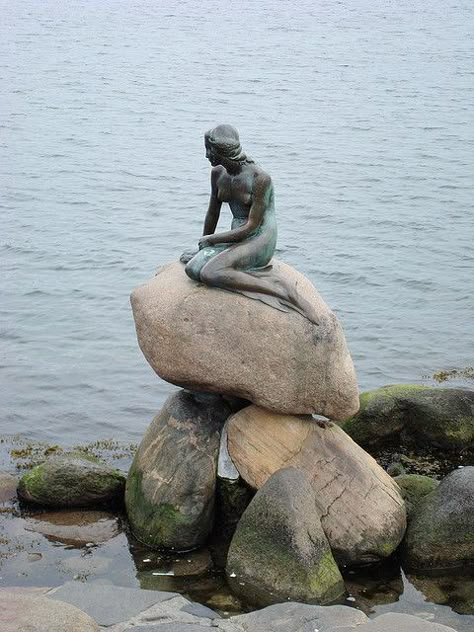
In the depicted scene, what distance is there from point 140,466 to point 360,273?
12039 millimetres

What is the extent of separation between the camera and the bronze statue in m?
13.1

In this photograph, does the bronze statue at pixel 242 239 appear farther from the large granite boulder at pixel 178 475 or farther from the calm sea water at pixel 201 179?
the calm sea water at pixel 201 179

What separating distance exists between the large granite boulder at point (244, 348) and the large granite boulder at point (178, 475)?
1.64 feet

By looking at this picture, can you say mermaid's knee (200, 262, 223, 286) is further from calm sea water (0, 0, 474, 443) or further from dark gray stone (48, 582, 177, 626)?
calm sea water (0, 0, 474, 443)

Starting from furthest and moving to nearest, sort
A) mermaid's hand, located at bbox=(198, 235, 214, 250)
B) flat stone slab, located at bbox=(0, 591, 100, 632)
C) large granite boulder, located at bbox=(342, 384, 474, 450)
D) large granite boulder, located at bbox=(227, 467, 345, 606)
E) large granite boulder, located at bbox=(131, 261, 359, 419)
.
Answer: large granite boulder, located at bbox=(342, 384, 474, 450)
mermaid's hand, located at bbox=(198, 235, 214, 250)
large granite boulder, located at bbox=(131, 261, 359, 419)
large granite boulder, located at bbox=(227, 467, 345, 606)
flat stone slab, located at bbox=(0, 591, 100, 632)

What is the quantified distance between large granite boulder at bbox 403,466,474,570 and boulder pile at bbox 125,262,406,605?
27 cm

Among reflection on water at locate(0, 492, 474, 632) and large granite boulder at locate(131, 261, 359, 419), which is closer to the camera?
reflection on water at locate(0, 492, 474, 632)

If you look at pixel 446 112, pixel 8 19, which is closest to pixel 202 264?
pixel 446 112

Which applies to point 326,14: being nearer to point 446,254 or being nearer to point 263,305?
point 446,254

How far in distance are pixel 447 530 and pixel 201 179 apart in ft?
66.2

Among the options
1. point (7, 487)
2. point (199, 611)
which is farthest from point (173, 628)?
point (7, 487)

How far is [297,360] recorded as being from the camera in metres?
13.0

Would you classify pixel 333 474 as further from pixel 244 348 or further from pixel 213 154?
pixel 213 154

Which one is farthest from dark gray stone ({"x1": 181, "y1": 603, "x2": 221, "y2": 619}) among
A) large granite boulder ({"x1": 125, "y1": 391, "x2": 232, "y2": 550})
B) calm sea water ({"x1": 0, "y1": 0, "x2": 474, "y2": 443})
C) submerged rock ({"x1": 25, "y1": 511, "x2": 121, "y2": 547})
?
calm sea water ({"x1": 0, "y1": 0, "x2": 474, "y2": 443})
